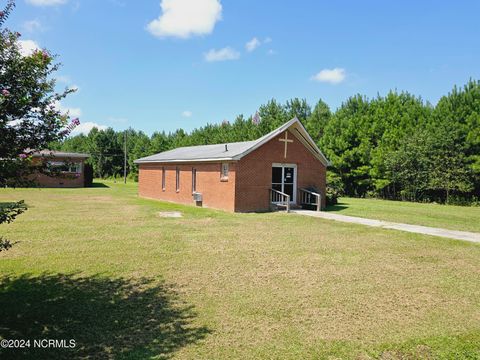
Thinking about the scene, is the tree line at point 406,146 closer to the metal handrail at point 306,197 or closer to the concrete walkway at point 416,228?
the metal handrail at point 306,197

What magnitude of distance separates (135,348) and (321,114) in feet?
153

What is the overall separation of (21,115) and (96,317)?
279 cm

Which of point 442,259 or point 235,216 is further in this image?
point 235,216

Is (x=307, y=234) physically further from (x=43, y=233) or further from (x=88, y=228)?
(x=43, y=233)

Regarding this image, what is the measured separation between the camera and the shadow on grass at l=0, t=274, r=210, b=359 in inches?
164

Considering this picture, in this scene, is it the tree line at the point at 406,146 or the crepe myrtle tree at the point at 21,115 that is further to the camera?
the tree line at the point at 406,146

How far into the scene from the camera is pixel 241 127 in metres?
50.2

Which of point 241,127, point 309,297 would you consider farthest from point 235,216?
point 241,127

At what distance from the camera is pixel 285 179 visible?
1959 cm

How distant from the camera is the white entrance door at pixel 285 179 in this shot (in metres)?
19.4

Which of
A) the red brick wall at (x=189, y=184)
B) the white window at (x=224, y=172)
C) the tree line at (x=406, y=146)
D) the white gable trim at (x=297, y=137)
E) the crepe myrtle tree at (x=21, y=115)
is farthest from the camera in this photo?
the tree line at (x=406, y=146)

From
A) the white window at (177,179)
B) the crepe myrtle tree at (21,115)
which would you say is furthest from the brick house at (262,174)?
the crepe myrtle tree at (21,115)

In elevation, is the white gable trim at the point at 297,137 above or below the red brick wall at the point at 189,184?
above

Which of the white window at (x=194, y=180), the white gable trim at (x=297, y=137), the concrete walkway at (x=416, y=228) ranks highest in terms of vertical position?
the white gable trim at (x=297, y=137)
